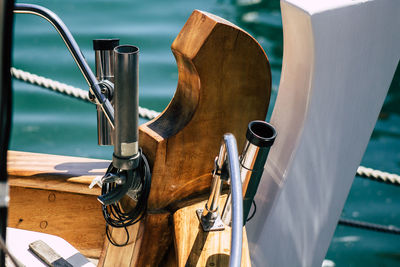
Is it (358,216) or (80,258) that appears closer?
(80,258)

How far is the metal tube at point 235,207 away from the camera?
0.68 meters

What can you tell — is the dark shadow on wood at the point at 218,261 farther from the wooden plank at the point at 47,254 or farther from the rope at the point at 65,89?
the rope at the point at 65,89

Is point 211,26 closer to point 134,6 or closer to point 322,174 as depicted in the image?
point 322,174

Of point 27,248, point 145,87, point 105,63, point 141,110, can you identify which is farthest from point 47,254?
point 145,87

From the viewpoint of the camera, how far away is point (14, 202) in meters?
1.34

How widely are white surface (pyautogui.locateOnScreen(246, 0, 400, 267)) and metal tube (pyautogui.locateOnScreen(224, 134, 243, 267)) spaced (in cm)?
35

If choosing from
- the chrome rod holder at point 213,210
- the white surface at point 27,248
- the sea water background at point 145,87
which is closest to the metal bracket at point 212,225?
the chrome rod holder at point 213,210

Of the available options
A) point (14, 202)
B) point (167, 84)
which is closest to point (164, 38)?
point (167, 84)

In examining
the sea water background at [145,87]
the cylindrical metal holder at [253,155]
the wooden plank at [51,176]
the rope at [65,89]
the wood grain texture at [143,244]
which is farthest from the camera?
the sea water background at [145,87]

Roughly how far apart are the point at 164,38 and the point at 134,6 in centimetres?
62

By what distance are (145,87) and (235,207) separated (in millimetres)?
2550

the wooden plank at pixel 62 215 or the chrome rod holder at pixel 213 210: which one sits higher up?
the chrome rod holder at pixel 213 210

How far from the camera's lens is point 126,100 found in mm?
769

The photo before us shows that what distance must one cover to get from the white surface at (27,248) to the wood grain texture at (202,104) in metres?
0.23
